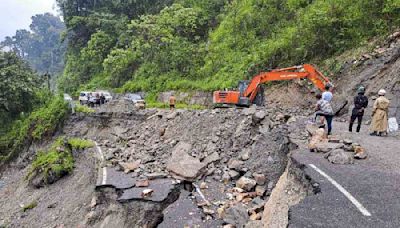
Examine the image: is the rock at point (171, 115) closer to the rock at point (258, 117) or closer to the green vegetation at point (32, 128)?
the rock at point (258, 117)

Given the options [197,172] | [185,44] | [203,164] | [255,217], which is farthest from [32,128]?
[255,217]

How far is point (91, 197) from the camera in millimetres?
11422

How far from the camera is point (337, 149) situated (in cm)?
782

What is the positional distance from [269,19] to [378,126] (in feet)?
44.5

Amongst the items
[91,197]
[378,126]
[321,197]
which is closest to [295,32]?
[378,126]

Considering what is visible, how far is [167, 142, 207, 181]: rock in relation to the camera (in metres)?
10.4

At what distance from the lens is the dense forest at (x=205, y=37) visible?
16.9 m

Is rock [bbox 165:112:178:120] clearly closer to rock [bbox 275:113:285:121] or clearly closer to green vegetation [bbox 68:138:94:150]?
green vegetation [bbox 68:138:94:150]

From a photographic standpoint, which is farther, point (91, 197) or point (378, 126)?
point (91, 197)

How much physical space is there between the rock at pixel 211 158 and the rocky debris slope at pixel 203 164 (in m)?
0.03

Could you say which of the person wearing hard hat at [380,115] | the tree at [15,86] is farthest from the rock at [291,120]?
the tree at [15,86]

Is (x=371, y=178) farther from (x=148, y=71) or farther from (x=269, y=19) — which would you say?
(x=148, y=71)

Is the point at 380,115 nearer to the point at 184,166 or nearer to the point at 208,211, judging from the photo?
the point at 208,211

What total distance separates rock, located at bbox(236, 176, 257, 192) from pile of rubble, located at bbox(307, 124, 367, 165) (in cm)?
171
